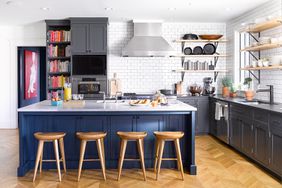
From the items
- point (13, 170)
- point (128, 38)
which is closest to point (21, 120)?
point (13, 170)

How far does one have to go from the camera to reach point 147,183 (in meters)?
4.01

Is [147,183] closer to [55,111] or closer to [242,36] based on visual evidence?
[55,111]

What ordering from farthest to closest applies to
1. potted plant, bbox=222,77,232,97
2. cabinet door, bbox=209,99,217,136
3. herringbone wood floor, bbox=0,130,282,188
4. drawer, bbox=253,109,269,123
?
potted plant, bbox=222,77,232,97 → cabinet door, bbox=209,99,217,136 → drawer, bbox=253,109,269,123 → herringbone wood floor, bbox=0,130,282,188

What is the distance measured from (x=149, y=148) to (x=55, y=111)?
1.43 m

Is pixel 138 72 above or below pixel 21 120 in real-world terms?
above

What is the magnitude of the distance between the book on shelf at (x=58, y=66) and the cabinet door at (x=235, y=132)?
403cm

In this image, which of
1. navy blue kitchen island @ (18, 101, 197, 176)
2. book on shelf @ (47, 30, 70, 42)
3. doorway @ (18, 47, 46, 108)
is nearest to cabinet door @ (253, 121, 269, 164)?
navy blue kitchen island @ (18, 101, 197, 176)

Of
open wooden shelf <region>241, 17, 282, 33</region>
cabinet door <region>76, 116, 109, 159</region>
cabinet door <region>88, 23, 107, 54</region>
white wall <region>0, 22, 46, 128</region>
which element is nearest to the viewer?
cabinet door <region>76, 116, 109, 159</region>

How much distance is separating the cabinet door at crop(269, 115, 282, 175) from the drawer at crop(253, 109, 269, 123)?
0.48ft

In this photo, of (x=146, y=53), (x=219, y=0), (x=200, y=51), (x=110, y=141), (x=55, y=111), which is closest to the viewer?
(x=55, y=111)

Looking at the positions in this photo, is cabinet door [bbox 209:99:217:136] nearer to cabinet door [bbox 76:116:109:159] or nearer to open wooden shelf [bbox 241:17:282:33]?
open wooden shelf [bbox 241:17:282:33]

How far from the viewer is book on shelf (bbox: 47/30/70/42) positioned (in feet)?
24.6

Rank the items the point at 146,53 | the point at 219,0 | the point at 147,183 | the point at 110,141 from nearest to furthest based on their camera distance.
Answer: the point at 147,183 < the point at 110,141 < the point at 219,0 < the point at 146,53

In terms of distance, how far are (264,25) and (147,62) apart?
10.5 feet
